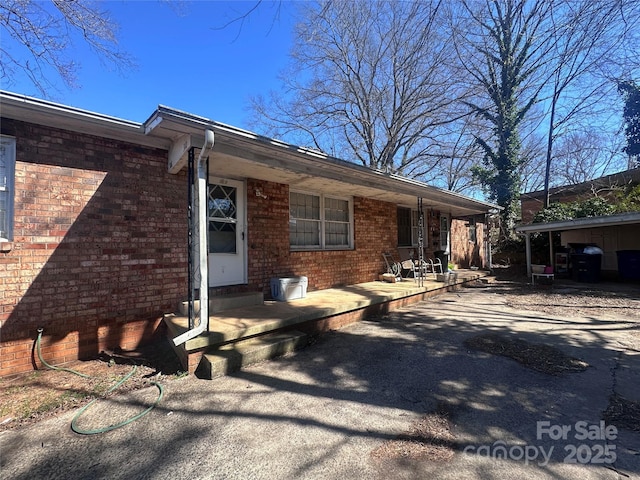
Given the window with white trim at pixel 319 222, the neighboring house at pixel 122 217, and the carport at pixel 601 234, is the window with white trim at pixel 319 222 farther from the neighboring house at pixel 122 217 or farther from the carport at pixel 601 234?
the carport at pixel 601 234

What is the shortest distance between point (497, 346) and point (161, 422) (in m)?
4.37

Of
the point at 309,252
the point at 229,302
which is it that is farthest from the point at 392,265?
the point at 229,302

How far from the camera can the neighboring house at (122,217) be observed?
3.69 metres

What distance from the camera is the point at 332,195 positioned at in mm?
7801

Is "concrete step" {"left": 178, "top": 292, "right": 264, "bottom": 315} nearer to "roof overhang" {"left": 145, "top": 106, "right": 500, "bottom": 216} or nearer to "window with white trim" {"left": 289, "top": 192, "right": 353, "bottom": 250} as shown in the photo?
"window with white trim" {"left": 289, "top": 192, "right": 353, "bottom": 250}

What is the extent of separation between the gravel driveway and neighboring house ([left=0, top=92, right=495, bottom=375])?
4.93 feet

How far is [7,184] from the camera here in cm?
371

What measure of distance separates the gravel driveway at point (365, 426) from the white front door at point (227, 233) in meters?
2.10

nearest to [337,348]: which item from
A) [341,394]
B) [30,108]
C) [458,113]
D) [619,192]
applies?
[341,394]

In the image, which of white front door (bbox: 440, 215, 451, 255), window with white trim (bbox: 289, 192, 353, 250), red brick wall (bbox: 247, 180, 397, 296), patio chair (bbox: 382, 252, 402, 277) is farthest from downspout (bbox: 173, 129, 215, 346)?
white front door (bbox: 440, 215, 451, 255)

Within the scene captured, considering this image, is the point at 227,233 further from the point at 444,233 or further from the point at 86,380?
the point at 444,233

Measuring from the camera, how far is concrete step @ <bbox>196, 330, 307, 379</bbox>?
3.64 metres

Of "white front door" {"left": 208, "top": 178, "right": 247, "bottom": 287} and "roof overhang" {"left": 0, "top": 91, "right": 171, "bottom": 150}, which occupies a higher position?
"roof overhang" {"left": 0, "top": 91, "right": 171, "bottom": 150}

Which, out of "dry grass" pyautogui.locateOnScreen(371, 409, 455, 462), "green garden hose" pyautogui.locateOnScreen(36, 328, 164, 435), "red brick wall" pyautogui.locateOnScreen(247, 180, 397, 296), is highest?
"red brick wall" pyautogui.locateOnScreen(247, 180, 397, 296)
